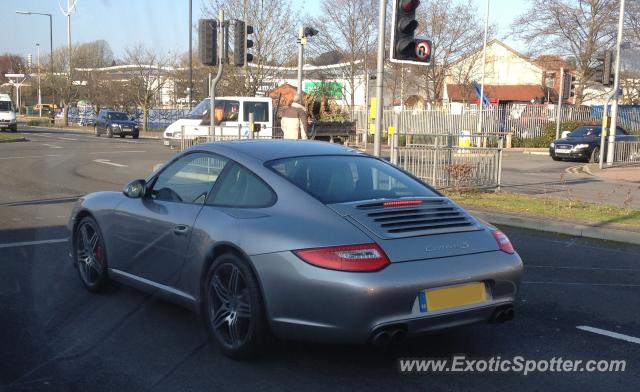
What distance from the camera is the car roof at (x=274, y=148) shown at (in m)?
5.25

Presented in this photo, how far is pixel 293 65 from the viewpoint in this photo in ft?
130

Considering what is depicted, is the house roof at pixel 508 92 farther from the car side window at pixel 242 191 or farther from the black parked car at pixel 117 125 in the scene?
the car side window at pixel 242 191

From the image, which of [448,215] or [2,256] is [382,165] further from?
[2,256]

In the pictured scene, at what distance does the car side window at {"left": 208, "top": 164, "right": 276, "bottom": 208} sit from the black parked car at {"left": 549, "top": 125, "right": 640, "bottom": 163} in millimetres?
23580

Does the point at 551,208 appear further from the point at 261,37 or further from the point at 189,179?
the point at 261,37

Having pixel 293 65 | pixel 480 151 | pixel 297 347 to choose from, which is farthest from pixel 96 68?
pixel 297 347

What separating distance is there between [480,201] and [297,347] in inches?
326

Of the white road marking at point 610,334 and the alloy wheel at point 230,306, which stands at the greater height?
the alloy wheel at point 230,306

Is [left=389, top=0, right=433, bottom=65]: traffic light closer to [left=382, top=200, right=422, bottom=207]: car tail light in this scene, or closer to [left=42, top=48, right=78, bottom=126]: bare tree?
[left=382, top=200, right=422, bottom=207]: car tail light

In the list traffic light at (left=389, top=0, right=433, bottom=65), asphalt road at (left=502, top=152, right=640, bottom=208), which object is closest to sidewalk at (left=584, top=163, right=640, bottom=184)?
asphalt road at (left=502, top=152, right=640, bottom=208)

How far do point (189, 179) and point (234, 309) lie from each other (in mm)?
1495

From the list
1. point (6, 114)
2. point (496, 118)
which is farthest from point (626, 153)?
point (6, 114)

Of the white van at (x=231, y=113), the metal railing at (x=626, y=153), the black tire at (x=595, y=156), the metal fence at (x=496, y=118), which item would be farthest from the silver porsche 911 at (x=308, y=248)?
the metal fence at (x=496, y=118)

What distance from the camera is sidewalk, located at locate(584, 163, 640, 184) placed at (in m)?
19.9
